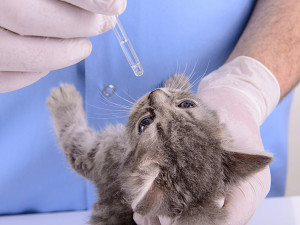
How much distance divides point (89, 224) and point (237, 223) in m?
0.61

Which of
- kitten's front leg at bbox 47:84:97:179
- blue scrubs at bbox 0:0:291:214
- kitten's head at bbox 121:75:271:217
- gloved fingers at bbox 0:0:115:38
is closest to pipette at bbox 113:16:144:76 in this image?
gloved fingers at bbox 0:0:115:38

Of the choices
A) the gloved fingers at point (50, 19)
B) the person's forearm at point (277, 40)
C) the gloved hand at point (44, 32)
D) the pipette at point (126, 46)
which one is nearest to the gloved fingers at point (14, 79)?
the gloved hand at point (44, 32)

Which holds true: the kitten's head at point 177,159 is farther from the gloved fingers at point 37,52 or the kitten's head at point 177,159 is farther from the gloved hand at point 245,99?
the gloved fingers at point 37,52

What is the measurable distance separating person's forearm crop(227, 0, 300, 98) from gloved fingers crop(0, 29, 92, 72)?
0.78 metres

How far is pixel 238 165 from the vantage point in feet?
2.71

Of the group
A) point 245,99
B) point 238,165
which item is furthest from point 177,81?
point 238,165

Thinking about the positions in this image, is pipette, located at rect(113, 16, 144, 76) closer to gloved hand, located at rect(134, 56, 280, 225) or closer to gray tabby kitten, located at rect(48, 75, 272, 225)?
gray tabby kitten, located at rect(48, 75, 272, 225)

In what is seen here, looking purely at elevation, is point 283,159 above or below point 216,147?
below

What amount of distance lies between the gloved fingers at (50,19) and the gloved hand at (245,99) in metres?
0.57

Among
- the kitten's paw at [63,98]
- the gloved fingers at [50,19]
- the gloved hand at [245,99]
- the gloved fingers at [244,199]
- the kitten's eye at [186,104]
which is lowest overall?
the kitten's paw at [63,98]

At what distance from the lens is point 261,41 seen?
1322 mm

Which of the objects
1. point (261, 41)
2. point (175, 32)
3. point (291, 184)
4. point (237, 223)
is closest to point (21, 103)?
point (175, 32)

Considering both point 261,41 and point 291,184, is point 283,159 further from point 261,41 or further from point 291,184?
point 291,184

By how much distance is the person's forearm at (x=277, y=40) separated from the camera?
129 centimetres
